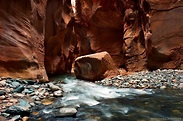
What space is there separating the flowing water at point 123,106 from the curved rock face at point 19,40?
6.27 ft

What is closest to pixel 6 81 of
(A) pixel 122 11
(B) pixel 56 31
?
(B) pixel 56 31

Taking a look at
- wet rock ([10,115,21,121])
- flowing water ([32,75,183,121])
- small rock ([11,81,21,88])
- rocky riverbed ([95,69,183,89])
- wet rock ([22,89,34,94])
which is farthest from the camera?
rocky riverbed ([95,69,183,89])

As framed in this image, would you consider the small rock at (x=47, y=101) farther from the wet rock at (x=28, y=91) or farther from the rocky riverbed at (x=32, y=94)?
the wet rock at (x=28, y=91)

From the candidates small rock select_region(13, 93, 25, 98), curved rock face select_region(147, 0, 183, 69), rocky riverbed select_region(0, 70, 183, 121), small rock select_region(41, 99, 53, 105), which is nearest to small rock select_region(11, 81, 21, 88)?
rocky riverbed select_region(0, 70, 183, 121)

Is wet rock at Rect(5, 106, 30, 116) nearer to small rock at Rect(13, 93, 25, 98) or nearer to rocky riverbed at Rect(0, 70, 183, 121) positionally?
rocky riverbed at Rect(0, 70, 183, 121)

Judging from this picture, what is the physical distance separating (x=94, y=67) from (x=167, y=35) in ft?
14.8

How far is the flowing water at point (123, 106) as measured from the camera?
4.06 metres

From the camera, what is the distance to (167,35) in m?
11.2

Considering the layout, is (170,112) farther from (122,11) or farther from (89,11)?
(89,11)

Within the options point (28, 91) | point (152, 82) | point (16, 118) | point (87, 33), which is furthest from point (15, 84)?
point (87, 33)

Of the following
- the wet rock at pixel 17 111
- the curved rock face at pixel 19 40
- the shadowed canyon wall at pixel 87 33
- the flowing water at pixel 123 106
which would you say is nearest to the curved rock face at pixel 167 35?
the shadowed canyon wall at pixel 87 33

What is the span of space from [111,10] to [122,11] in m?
1.11

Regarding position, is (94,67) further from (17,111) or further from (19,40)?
(17,111)

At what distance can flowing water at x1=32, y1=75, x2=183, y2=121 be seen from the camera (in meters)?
4.06
